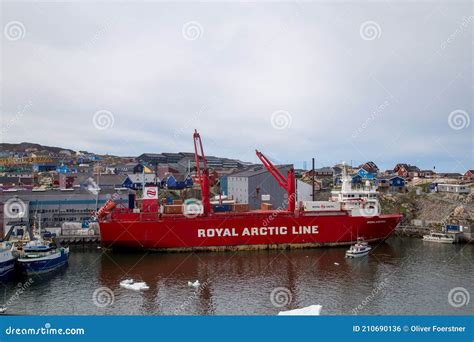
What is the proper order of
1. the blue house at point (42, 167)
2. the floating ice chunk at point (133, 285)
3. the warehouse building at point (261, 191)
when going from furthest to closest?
the blue house at point (42, 167), the warehouse building at point (261, 191), the floating ice chunk at point (133, 285)

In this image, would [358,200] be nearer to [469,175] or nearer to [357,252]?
[357,252]

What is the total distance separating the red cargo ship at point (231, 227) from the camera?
21.7 meters

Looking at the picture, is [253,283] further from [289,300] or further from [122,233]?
[122,233]

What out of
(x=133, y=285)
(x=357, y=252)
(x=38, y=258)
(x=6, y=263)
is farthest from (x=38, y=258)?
(x=357, y=252)

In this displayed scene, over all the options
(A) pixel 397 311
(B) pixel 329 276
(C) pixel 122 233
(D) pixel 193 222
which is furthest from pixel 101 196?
(A) pixel 397 311

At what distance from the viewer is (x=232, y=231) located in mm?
22141

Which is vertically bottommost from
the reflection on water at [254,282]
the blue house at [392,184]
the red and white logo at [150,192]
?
the reflection on water at [254,282]

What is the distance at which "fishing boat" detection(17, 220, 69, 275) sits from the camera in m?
16.5

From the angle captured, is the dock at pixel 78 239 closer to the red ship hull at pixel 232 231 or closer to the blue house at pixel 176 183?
the red ship hull at pixel 232 231

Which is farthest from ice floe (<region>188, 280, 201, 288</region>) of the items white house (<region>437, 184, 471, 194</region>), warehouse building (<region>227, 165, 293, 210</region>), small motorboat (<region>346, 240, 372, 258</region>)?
white house (<region>437, 184, 471, 194</region>)

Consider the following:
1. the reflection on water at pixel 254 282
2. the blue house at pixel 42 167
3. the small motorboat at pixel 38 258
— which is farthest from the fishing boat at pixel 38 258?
the blue house at pixel 42 167

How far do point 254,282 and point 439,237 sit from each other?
611 inches

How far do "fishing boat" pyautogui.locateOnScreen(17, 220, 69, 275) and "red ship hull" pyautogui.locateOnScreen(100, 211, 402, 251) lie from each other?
424 centimetres

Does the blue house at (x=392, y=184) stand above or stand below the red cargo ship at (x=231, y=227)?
above
